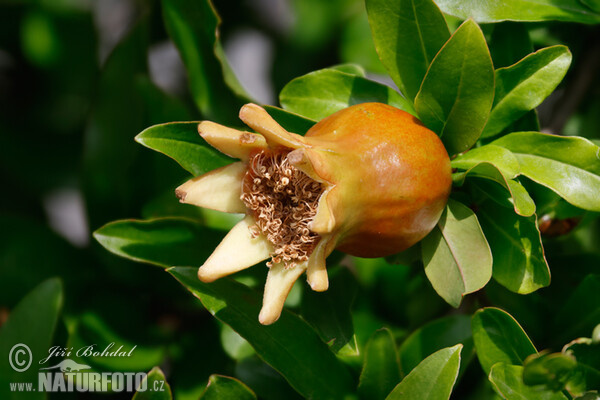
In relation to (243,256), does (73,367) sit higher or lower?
lower

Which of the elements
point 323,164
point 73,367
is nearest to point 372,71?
point 323,164

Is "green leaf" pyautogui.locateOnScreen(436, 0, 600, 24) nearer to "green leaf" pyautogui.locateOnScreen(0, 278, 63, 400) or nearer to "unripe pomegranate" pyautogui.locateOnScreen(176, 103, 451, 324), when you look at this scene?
"unripe pomegranate" pyautogui.locateOnScreen(176, 103, 451, 324)

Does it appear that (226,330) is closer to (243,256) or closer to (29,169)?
(243,256)

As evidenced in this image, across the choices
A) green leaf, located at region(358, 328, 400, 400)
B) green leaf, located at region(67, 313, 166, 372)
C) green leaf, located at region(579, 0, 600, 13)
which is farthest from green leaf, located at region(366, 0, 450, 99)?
green leaf, located at region(67, 313, 166, 372)

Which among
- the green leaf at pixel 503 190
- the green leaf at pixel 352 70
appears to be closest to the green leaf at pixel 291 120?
Result: the green leaf at pixel 352 70

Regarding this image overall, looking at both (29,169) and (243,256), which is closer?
(243,256)

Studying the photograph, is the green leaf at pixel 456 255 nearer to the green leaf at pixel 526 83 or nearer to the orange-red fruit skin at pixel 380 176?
the orange-red fruit skin at pixel 380 176

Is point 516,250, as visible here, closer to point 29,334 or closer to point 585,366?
point 585,366
